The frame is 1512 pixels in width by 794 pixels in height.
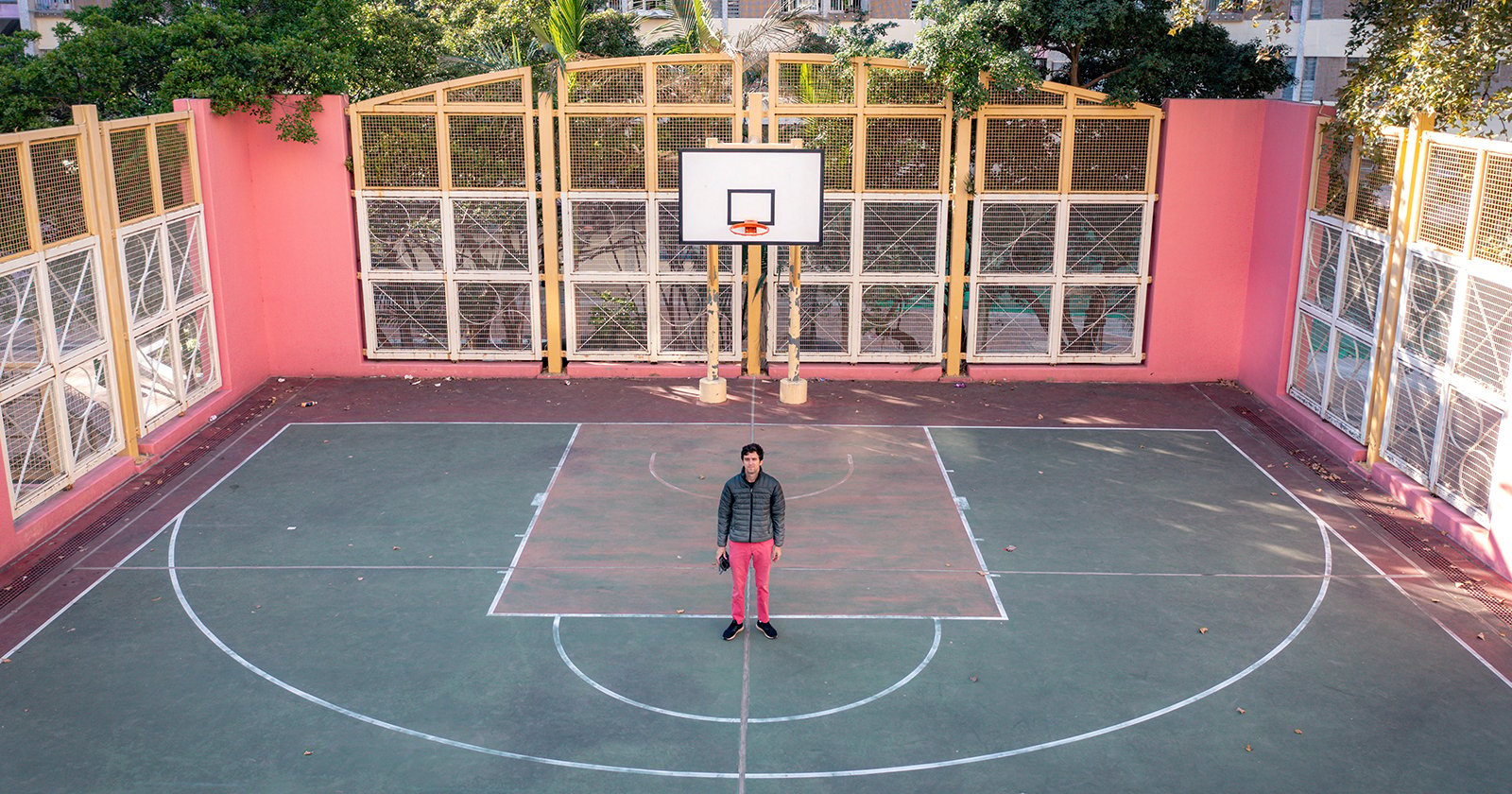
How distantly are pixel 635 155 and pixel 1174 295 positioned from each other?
27.1ft

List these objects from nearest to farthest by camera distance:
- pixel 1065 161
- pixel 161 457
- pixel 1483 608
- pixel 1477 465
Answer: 1. pixel 1483 608
2. pixel 1477 465
3. pixel 161 457
4. pixel 1065 161

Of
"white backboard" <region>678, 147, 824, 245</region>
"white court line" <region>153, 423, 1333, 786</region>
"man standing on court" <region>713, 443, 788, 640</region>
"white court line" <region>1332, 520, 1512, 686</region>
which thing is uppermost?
"white backboard" <region>678, 147, 824, 245</region>

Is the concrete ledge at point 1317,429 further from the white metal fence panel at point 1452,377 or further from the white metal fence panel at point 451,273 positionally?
the white metal fence panel at point 451,273

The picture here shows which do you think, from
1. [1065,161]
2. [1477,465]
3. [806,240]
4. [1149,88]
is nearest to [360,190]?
[806,240]

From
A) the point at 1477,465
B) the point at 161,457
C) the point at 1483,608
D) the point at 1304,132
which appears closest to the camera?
the point at 1483,608

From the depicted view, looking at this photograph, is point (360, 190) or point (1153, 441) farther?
point (360, 190)

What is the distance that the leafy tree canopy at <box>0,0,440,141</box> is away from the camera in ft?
55.0

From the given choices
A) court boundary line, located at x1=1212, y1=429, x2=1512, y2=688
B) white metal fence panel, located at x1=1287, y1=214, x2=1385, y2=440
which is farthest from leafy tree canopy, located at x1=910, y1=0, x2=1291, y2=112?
court boundary line, located at x1=1212, y1=429, x2=1512, y2=688

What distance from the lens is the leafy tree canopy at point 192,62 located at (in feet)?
55.0

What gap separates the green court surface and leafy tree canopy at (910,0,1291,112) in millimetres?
5791

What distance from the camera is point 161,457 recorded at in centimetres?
1520

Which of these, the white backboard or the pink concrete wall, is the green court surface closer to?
the white backboard

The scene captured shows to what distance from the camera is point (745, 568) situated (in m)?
10.4

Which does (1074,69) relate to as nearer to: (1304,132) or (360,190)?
(1304,132)
